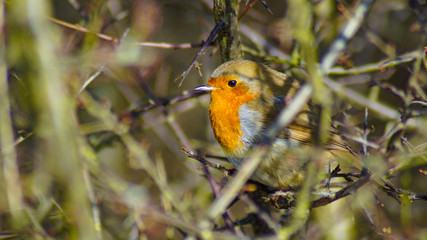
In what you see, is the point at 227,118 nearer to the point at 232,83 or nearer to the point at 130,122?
the point at 232,83

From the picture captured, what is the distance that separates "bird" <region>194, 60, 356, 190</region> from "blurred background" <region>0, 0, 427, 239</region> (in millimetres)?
287

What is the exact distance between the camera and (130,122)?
370 centimetres

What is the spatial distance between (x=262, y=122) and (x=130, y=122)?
1.23 m

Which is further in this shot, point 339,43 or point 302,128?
point 302,128

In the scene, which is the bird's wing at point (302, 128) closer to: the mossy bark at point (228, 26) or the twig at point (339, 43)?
the mossy bark at point (228, 26)

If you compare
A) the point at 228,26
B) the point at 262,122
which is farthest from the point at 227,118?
the point at 228,26

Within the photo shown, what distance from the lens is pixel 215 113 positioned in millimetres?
3475

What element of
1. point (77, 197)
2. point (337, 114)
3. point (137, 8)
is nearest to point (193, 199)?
point (337, 114)

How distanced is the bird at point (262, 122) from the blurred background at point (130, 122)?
0.94 feet

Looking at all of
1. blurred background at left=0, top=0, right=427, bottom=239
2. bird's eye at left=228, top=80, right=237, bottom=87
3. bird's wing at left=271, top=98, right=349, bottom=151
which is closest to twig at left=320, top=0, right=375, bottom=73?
blurred background at left=0, top=0, right=427, bottom=239

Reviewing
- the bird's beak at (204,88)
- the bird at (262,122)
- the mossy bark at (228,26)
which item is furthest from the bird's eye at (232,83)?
the mossy bark at (228,26)

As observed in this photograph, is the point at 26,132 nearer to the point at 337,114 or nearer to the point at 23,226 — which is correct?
the point at 23,226

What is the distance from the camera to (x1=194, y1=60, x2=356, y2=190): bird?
3.24 m

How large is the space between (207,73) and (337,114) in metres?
1.82
